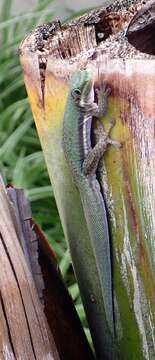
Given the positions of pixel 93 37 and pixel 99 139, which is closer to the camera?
pixel 99 139

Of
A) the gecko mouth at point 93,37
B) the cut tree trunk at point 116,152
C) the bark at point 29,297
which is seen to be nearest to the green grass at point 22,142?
the bark at point 29,297

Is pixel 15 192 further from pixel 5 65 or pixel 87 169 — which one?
pixel 5 65

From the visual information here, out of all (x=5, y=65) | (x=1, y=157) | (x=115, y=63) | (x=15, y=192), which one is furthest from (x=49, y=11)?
(x=115, y=63)

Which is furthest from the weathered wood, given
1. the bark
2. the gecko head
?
the gecko head

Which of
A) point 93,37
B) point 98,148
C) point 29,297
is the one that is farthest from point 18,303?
point 93,37

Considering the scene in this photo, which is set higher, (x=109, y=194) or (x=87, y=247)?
(x=109, y=194)

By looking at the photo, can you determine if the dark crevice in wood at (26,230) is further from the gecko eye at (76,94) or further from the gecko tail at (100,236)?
the gecko eye at (76,94)

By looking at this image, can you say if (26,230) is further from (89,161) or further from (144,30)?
(144,30)
